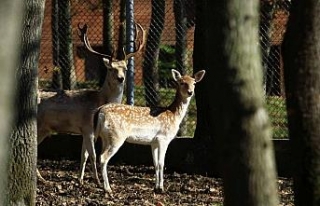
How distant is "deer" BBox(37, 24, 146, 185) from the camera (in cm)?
1112

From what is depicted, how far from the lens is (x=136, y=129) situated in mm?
10188

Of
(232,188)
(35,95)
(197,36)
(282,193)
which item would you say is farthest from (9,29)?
(197,36)

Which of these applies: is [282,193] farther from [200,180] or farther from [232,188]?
[232,188]

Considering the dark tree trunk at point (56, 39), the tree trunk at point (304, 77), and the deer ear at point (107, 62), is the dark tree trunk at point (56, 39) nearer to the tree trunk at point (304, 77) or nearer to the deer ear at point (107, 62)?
the deer ear at point (107, 62)

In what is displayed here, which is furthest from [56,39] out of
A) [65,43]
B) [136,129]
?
[136,129]

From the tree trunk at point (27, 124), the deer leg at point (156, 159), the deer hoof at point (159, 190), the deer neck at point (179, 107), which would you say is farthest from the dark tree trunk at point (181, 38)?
the tree trunk at point (27, 124)

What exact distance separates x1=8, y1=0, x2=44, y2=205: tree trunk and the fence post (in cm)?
383

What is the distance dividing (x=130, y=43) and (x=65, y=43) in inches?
60.4

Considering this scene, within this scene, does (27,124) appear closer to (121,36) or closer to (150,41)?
(150,41)

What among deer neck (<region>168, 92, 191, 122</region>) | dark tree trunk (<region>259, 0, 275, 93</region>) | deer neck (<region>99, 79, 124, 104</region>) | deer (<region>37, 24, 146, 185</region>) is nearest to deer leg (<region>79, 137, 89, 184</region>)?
deer (<region>37, 24, 146, 185</region>)

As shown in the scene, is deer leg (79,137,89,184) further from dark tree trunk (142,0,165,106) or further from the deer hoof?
dark tree trunk (142,0,165,106)

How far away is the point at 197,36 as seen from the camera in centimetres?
1123

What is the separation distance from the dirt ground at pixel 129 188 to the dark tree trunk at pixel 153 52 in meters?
1.05

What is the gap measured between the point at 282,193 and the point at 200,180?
1.18 meters
